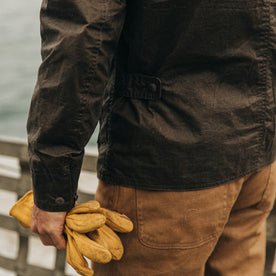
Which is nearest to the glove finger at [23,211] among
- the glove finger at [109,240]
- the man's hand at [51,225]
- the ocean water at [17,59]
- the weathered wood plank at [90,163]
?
the man's hand at [51,225]

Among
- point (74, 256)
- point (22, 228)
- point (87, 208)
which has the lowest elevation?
point (22, 228)

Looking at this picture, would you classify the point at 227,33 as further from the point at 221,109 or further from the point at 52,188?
the point at 52,188

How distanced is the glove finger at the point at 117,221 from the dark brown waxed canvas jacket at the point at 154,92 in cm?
8

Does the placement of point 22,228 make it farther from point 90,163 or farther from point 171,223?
point 171,223

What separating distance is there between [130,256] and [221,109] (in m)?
0.46

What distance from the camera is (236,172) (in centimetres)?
85

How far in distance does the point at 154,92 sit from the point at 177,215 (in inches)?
12.8

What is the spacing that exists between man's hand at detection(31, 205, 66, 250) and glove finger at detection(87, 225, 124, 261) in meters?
0.09

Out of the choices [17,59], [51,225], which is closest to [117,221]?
[51,225]

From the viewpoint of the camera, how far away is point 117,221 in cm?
82

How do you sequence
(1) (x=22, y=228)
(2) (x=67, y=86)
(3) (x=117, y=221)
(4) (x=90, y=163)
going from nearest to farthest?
(2) (x=67, y=86) < (3) (x=117, y=221) < (4) (x=90, y=163) < (1) (x=22, y=228)

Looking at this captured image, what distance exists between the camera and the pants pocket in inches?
32.5

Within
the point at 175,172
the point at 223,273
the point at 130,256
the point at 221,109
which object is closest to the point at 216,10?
the point at 221,109

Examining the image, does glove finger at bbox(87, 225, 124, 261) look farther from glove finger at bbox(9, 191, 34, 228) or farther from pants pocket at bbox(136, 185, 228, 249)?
glove finger at bbox(9, 191, 34, 228)
